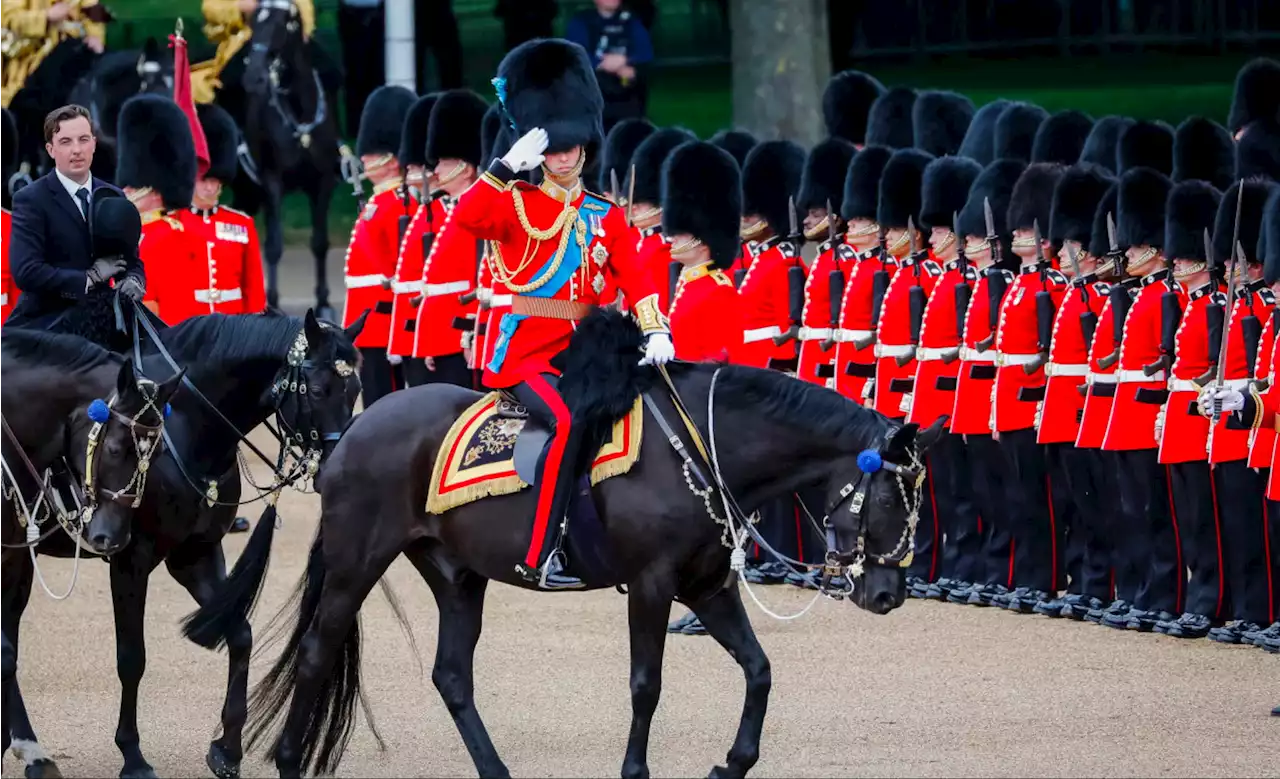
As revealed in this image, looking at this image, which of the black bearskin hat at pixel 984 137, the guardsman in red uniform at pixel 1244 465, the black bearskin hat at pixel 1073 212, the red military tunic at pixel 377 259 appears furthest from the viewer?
the red military tunic at pixel 377 259

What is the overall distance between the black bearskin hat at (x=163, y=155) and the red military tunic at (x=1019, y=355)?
3.32 m

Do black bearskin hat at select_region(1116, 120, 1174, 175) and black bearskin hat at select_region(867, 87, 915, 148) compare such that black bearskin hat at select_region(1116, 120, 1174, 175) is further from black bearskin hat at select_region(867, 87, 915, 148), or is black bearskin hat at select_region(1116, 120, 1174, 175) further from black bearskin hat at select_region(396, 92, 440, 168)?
black bearskin hat at select_region(396, 92, 440, 168)

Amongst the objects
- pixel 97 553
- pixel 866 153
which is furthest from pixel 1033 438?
pixel 97 553

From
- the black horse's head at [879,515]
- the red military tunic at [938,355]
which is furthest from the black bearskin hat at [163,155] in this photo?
the black horse's head at [879,515]

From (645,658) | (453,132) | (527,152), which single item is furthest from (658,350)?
(453,132)

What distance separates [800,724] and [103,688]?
2243 mm

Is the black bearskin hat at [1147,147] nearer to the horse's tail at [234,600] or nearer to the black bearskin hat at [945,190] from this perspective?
the black bearskin hat at [945,190]

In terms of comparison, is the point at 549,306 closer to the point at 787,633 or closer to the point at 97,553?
the point at 97,553

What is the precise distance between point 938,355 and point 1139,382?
3.05 feet

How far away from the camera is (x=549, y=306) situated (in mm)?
7121

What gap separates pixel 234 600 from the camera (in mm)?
7219

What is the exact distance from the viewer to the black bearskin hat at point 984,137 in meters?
11.4

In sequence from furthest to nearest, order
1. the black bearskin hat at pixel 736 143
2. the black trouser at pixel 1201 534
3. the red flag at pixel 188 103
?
the black bearskin hat at pixel 736 143 → the red flag at pixel 188 103 → the black trouser at pixel 1201 534

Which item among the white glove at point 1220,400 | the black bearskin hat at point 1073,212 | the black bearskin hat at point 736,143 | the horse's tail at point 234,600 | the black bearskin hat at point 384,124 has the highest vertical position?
the black bearskin hat at point 384,124
